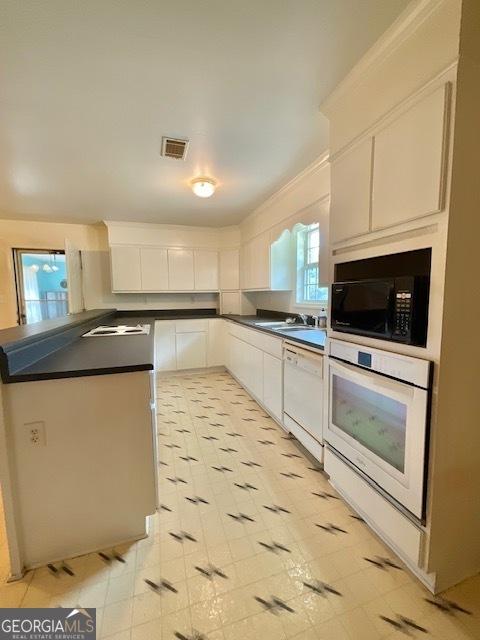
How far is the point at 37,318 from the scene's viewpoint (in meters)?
4.48

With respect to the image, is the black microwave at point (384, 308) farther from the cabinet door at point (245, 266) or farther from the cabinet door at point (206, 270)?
the cabinet door at point (206, 270)

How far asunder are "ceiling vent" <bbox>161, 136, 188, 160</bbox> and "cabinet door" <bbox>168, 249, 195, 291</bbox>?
2.29 m

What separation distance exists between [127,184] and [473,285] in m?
2.91

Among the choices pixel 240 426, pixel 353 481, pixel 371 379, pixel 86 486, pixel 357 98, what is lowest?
pixel 240 426

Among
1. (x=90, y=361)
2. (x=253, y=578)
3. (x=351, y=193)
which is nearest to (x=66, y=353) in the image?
(x=90, y=361)

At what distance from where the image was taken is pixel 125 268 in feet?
13.9

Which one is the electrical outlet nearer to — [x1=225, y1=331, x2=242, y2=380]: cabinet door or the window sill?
the window sill

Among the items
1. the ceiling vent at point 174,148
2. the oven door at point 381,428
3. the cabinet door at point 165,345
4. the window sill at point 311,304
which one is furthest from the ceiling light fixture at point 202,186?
the cabinet door at point 165,345

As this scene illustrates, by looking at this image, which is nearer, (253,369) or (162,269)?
(253,369)

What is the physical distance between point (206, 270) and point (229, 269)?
0.38m

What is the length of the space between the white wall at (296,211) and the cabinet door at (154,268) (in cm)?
133

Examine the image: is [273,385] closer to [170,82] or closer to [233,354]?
[233,354]

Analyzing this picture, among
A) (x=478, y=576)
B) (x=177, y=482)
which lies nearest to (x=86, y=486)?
(x=177, y=482)

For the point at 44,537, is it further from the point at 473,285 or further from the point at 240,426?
the point at 473,285
